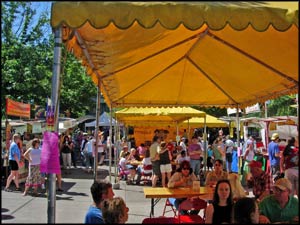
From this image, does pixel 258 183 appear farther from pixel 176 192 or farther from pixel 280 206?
pixel 280 206

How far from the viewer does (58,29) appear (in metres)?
3.09

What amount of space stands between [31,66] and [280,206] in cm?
983

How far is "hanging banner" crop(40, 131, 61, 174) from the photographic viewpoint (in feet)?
9.70

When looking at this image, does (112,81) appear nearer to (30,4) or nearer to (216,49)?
(216,49)

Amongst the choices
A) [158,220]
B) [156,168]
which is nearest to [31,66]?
[156,168]

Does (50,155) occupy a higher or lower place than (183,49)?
lower

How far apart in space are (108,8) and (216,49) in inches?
121

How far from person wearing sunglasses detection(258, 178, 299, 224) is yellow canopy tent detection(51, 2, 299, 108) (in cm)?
Answer: 149

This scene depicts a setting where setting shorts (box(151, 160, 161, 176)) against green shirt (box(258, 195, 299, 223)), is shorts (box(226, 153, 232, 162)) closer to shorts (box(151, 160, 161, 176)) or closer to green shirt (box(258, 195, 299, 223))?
Answer: shorts (box(151, 160, 161, 176))

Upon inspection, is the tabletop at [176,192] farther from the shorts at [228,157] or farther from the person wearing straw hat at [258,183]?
the shorts at [228,157]

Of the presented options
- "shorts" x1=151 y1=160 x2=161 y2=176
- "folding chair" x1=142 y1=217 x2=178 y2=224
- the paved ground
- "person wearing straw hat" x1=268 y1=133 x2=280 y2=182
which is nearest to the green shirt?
"folding chair" x1=142 y1=217 x2=178 y2=224

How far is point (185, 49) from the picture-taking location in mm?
6109

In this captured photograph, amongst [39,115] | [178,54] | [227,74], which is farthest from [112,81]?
[39,115]

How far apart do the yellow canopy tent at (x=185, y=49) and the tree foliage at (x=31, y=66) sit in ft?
1.08
